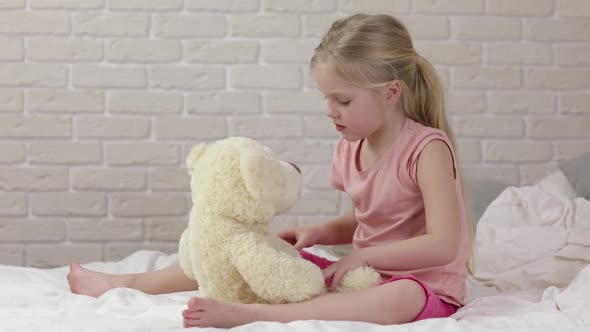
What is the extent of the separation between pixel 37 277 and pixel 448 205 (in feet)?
3.22

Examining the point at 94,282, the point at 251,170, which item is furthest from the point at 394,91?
the point at 94,282

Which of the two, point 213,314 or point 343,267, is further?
A: point 343,267

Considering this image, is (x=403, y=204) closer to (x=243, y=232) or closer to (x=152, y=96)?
(x=243, y=232)

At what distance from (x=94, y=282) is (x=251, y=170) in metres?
0.60

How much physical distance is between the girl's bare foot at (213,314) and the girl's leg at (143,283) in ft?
1.37

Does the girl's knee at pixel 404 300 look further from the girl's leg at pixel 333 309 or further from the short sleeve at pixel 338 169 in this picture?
the short sleeve at pixel 338 169

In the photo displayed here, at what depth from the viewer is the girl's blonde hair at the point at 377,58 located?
1.63m

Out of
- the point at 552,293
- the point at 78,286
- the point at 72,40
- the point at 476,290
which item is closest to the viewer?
the point at 552,293

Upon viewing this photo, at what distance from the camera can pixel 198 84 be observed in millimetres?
2631

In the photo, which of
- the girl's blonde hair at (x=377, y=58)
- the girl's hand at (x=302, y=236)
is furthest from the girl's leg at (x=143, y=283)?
the girl's blonde hair at (x=377, y=58)

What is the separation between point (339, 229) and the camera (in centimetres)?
187

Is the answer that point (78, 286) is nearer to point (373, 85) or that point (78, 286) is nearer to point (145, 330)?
point (145, 330)

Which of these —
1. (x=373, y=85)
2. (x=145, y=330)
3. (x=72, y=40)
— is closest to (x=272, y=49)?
(x=72, y=40)

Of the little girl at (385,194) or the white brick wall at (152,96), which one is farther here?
the white brick wall at (152,96)
